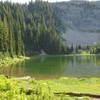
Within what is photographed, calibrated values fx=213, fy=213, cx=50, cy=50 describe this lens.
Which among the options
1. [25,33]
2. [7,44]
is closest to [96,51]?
[25,33]

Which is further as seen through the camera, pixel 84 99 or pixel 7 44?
pixel 7 44

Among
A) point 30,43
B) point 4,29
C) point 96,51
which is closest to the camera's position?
point 4,29

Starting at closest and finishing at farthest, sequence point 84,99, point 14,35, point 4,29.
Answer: point 84,99, point 4,29, point 14,35

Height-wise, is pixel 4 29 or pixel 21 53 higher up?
pixel 4 29

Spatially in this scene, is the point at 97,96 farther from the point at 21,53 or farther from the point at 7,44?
the point at 21,53

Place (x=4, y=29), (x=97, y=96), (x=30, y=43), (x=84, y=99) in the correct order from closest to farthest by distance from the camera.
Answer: (x=84, y=99) < (x=97, y=96) < (x=4, y=29) < (x=30, y=43)

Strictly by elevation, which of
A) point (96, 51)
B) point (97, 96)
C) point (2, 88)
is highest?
point (2, 88)

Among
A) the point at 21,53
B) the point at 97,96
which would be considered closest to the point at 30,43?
the point at 21,53

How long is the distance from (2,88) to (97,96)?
8.58 metres

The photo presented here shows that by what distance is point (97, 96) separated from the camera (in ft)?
61.8

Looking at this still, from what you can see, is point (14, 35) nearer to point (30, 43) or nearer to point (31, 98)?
point (30, 43)

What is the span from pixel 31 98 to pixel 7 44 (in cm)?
8217

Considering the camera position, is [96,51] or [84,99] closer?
[84,99]

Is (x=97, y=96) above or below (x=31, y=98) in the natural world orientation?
below
